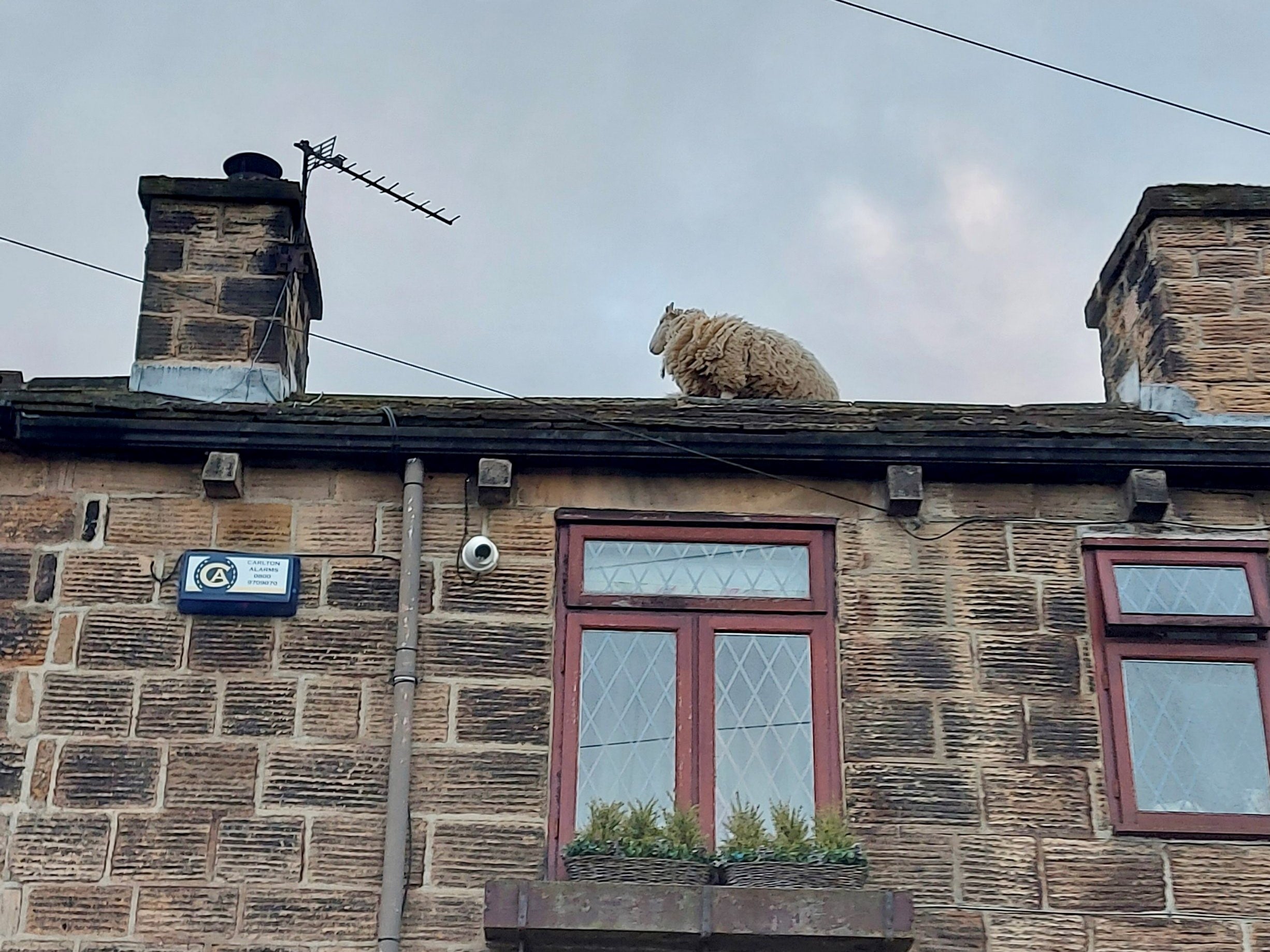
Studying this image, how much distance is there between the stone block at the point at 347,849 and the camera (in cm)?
698

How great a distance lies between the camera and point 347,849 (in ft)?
23.0

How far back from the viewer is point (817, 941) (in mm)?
6590

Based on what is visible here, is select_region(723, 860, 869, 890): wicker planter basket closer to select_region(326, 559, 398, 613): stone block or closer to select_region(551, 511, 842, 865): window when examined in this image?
select_region(551, 511, 842, 865): window

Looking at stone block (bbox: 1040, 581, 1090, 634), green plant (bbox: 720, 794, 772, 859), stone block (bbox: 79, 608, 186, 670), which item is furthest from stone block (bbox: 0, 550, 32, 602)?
stone block (bbox: 1040, 581, 1090, 634)

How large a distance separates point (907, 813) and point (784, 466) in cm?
160

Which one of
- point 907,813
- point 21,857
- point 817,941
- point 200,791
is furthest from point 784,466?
point 21,857

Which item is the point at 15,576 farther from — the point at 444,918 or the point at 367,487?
the point at 444,918

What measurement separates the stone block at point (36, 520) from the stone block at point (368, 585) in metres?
1.15

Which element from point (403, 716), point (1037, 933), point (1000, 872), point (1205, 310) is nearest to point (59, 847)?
point (403, 716)

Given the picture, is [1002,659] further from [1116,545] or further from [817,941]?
[817,941]

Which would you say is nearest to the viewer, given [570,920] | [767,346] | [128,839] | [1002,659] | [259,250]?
[570,920]

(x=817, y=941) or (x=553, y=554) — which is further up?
(x=553, y=554)

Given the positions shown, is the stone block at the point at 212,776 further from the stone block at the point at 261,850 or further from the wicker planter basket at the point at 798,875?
the wicker planter basket at the point at 798,875

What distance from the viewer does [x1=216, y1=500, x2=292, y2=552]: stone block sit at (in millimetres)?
7617
